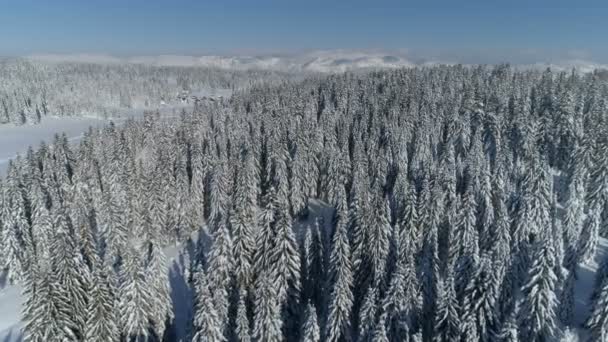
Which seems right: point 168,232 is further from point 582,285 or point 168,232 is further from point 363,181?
point 582,285

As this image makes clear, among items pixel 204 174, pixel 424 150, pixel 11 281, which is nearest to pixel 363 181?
pixel 424 150

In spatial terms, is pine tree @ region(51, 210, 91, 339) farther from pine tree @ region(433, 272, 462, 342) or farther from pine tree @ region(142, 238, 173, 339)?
pine tree @ region(433, 272, 462, 342)

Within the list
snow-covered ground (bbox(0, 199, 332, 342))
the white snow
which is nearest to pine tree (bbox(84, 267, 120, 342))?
snow-covered ground (bbox(0, 199, 332, 342))

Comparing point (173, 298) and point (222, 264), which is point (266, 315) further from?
point (173, 298)

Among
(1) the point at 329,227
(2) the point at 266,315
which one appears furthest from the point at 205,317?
(1) the point at 329,227

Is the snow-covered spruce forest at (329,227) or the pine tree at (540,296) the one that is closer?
the pine tree at (540,296)

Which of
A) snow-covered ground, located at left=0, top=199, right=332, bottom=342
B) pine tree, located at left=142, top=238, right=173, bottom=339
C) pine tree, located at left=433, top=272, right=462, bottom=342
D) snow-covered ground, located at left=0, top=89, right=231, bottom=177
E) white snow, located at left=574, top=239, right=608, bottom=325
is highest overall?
pine tree, located at left=433, top=272, right=462, bottom=342

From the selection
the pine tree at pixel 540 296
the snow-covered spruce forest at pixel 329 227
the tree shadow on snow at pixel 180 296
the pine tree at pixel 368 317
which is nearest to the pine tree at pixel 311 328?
the snow-covered spruce forest at pixel 329 227

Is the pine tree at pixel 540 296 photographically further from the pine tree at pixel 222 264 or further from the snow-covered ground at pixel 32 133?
the snow-covered ground at pixel 32 133
